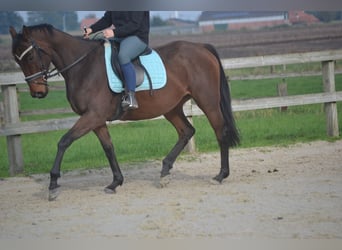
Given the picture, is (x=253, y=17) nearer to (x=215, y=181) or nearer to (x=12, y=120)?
(x=215, y=181)

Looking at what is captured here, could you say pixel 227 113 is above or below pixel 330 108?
above

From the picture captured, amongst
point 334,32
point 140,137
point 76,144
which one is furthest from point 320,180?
point 334,32

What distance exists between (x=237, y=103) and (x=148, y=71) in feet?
9.27

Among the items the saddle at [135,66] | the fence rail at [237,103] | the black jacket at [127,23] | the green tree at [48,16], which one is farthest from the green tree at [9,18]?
the fence rail at [237,103]

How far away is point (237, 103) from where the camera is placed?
8.38 meters

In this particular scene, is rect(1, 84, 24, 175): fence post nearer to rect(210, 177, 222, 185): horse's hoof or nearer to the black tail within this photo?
the black tail

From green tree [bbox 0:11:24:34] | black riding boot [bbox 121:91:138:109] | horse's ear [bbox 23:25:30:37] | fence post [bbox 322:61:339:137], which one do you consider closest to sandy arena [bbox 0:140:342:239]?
black riding boot [bbox 121:91:138:109]

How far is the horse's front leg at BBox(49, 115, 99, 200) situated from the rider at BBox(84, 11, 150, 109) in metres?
0.41

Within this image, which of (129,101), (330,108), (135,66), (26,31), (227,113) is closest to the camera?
(26,31)

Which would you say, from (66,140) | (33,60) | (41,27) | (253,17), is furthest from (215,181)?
(253,17)

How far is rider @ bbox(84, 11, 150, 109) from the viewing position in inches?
211

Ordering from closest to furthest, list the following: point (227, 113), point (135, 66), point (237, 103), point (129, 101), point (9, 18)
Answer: point (9, 18) < point (129, 101) < point (135, 66) < point (227, 113) < point (237, 103)

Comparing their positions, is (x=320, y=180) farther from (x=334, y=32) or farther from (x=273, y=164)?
(x=334, y=32)

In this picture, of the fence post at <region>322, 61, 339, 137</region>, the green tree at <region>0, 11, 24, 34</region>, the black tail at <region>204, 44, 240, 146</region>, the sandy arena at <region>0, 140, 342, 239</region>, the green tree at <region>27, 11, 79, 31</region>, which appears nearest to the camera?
the green tree at <region>27, 11, 79, 31</region>
